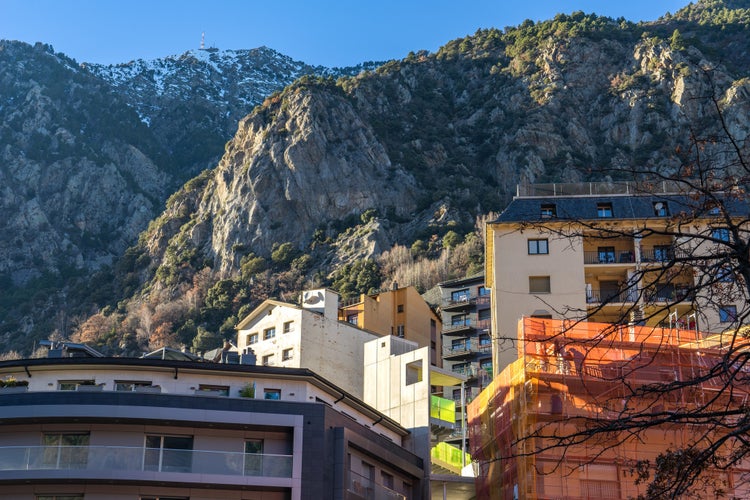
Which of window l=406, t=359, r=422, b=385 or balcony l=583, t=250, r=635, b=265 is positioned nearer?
window l=406, t=359, r=422, b=385

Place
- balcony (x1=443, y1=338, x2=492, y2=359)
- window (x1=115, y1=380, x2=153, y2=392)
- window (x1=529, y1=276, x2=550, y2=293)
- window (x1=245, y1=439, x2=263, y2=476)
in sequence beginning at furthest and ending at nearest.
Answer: balcony (x1=443, y1=338, x2=492, y2=359)
window (x1=529, y1=276, x2=550, y2=293)
window (x1=115, y1=380, x2=153, y2=392)
window (x1=245, y1=439, x2=263, y2=476)

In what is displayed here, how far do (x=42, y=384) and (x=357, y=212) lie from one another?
11366cm

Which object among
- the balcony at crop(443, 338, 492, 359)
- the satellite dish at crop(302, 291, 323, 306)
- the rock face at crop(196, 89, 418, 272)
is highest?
the rock face at crop(196, 89, 418, 272)

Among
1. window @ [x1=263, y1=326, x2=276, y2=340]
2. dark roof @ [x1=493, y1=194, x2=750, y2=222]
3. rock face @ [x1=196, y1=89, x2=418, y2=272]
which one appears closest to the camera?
dark roof @ [x1=493, y1=194, x2=750, y2=222]

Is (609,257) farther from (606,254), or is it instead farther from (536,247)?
(536,247)

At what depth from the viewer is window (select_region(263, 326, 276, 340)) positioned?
257ft

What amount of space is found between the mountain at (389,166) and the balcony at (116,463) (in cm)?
8760

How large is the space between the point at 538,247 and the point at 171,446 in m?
26.8

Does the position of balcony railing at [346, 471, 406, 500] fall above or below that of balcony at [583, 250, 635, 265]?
below

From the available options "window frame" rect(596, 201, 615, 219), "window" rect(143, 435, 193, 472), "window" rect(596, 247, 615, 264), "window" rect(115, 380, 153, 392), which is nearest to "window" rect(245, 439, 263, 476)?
"window" rect(143, 435, 193, 472)

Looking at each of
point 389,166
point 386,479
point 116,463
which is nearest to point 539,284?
point 386,479

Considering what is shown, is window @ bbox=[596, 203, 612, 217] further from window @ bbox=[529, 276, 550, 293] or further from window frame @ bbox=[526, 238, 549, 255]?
window @ bbox=[529, 276, 550, 293]

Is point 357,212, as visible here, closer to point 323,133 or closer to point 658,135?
point 323,133

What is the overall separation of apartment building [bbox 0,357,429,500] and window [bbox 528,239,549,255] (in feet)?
64.6
